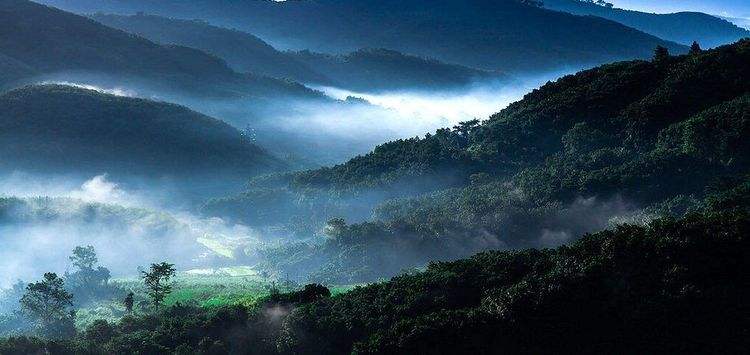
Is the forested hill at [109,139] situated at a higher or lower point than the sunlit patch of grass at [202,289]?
higher

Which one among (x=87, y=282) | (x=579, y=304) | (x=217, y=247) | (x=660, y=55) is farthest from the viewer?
(x=217, y=247)

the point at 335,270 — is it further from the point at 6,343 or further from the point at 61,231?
the point at 61,231

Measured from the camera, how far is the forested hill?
6713 inches

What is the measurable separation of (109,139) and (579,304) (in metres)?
169

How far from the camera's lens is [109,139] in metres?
181

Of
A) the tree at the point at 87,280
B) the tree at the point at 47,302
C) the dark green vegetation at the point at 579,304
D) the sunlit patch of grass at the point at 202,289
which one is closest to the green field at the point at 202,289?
the sunlit patch of grass at the point at 202,289

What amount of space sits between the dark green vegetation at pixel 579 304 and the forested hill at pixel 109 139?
5661 inches

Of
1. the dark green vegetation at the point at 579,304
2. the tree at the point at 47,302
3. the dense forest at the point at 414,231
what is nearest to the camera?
the dark green vegetation at the point at 579,304

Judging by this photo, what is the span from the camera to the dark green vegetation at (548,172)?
66562 mm

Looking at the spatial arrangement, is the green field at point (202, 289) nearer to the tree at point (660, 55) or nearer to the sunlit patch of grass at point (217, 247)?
the sunlit patch of grass at point (217, 247)

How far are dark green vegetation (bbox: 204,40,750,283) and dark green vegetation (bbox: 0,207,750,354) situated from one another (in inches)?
1129

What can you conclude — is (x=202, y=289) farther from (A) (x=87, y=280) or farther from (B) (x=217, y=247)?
(B) (x=217, y=247)

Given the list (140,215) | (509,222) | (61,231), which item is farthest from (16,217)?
(509,222)

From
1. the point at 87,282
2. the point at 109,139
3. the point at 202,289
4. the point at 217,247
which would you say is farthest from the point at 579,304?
the point at 109,139
